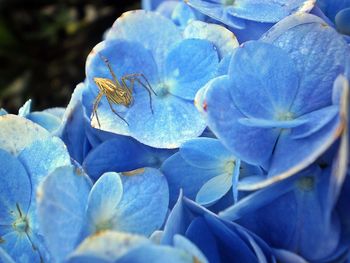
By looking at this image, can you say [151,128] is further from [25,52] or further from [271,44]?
[25,52]

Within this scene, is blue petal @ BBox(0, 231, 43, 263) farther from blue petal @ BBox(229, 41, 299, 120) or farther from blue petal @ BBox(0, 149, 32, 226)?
blue petal @ BBox(229, 41, 299, 120)

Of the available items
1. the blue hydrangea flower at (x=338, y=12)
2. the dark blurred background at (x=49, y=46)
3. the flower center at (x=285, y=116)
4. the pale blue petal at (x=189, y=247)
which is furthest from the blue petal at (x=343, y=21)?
the dark blurred background at (x=49, y=46)

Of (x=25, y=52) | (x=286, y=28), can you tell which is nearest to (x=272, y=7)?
(x=286, y=28)

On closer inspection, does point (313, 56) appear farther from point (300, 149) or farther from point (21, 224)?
point (21, 224)

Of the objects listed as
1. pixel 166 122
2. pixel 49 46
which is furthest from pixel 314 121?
pixel 49 46

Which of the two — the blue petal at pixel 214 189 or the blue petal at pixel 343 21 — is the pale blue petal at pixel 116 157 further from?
the blue petal at pixel 343 21
